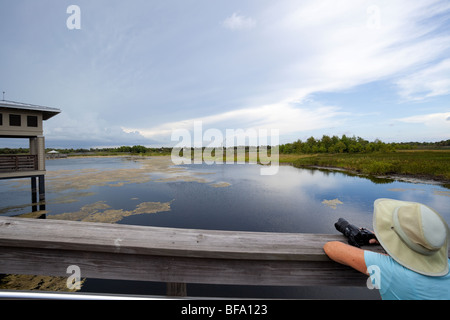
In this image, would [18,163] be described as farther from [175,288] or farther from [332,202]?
[332,202]

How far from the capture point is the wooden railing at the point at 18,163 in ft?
32.5

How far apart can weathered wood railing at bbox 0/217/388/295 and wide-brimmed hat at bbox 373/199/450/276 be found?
204mm

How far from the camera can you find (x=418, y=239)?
2.83 feet

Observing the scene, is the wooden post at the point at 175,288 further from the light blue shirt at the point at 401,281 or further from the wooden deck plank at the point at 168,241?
the light blue shirt at the point at 401,281

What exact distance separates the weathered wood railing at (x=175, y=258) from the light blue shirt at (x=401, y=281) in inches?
3.5

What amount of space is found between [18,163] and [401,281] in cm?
1477

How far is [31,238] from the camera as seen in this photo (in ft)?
3.16

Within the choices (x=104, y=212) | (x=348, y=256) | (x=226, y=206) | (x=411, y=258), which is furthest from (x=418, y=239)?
(x=104, y=212)

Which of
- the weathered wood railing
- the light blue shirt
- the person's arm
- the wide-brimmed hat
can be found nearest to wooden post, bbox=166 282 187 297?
the weathered wood railing

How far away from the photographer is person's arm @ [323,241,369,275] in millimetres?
864
